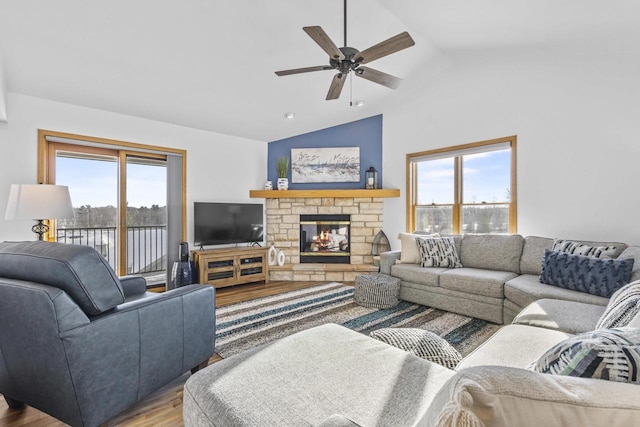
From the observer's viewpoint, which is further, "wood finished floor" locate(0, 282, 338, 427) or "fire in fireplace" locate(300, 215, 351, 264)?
"fire in fireplace" locate(300, 215, 351, 264)

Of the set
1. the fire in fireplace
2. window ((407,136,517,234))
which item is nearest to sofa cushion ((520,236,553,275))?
window ((407,136,517,234))

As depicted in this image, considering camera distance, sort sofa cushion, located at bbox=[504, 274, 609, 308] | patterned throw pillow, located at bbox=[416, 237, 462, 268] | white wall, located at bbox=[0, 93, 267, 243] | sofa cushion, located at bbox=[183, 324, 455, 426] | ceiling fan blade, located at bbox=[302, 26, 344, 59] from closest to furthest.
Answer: sofa cushion, located at bbox=[183, 324, 455, 426] → ceiling fan blade, located at bbox=[302, 26, 344, 59] → sofa cushion, located at bbox=[504, 274, 609, 308] → white wall, located at bbox=[0, 93, 267, 243] → patterned throw pillow, located at bbox=[416, 237, 462, 268]

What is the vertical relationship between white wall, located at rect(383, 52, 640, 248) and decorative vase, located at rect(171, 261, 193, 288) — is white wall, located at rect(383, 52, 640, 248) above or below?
above

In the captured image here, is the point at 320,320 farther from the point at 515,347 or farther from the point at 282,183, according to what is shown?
the point at 282,183

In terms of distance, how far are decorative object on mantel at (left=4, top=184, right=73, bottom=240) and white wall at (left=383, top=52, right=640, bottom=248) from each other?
14.6ft

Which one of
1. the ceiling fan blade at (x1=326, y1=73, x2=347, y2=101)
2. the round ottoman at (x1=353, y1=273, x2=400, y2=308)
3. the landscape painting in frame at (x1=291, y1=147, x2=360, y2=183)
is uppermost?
the ceiling fan blade at (x1=326, y1=73, x2=347, y2=101)

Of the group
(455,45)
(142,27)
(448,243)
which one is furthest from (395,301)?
(142,27)

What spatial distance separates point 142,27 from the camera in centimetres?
253

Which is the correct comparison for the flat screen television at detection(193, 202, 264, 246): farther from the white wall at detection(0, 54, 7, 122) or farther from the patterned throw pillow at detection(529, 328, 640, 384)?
the patterned throw pillow at detection(529, 328, 640, 384)

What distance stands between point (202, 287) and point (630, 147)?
412 cm

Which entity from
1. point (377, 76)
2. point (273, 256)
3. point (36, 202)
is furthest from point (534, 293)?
point (36, 202)

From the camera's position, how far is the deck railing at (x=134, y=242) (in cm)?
423

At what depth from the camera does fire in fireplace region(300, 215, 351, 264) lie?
5098 millimetres

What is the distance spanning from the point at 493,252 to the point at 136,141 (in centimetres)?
465
